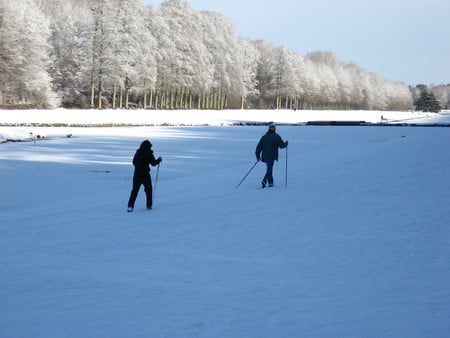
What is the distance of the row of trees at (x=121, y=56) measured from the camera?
51469 millimetres

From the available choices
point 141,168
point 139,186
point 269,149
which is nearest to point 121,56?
point 269,149

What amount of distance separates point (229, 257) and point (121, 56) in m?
53.4

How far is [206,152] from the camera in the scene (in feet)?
85.3

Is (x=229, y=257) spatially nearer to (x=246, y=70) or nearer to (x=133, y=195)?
(x=133, y=195)

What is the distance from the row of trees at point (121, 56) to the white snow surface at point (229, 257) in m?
38.6

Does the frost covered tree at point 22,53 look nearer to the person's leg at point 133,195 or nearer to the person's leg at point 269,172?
the person's leg at point 269,172

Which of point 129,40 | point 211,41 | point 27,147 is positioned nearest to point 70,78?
point 129,40

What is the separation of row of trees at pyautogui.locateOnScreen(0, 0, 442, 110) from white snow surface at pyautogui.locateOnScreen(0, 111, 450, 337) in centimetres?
3861

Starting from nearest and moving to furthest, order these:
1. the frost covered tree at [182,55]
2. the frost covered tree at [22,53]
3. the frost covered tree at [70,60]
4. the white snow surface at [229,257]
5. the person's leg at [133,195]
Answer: the white snow surface at [229,257], the person's leg at [133,195], the frost covered tree at [22,53], the frost covered tree at [70,60], the frost covered tree at [182,55]

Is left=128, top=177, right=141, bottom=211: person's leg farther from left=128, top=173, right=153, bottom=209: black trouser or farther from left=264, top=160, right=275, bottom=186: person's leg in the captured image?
left=264, top=160, right=275, bottom=186: person's leg

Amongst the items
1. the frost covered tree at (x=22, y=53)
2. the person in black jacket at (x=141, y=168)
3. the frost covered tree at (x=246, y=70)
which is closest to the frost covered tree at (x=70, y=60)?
the frost covered tree at (x=22, y=53)

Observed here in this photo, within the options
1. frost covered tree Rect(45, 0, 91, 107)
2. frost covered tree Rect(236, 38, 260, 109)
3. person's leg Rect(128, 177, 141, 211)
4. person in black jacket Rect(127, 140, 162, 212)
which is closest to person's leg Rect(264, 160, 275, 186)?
person in black jacket Rect(127, 140, 162, 212)

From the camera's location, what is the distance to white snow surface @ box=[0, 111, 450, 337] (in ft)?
16.8

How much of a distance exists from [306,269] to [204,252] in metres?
1.68
